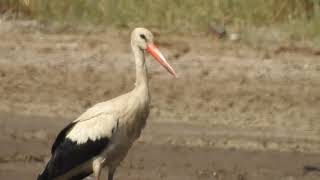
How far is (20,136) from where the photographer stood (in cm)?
1276

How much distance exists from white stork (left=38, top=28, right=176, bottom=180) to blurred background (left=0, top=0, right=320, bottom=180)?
39.7 inches

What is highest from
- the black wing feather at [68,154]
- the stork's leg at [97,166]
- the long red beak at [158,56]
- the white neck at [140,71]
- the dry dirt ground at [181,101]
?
the long red beak at [158,56]

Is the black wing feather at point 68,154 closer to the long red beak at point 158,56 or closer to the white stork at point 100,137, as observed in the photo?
the white stork at point 100,137

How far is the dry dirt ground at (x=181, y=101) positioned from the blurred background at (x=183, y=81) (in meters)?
0.01

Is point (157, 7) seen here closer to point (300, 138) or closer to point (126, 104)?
point (300, 138)

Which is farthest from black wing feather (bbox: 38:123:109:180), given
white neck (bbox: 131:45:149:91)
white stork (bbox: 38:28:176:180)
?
white neck (bbox: 131:45:149:91)

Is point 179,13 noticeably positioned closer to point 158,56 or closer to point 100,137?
point 158,56

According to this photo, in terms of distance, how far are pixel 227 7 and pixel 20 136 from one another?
3375 mm

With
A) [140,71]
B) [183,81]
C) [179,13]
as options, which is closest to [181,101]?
[183,81]

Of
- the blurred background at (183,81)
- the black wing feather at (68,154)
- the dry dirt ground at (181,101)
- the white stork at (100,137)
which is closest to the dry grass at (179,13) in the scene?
the blurred background at (183,81)

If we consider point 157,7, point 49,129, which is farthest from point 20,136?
point 157,7

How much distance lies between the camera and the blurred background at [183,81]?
1203 centimetres

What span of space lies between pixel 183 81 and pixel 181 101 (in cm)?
47

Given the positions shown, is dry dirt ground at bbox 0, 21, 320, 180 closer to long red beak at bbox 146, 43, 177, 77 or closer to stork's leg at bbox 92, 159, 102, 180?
stork's leg at bbox 92, 159, 102, 180
